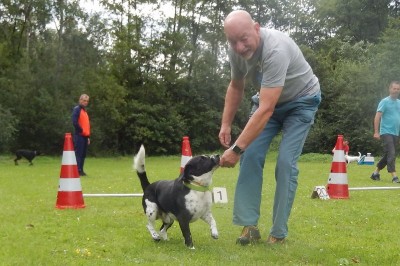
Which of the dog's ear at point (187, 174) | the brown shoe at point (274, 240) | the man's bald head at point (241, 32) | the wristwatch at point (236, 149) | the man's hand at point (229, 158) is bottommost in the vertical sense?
the brown shoe at point (274, 240)

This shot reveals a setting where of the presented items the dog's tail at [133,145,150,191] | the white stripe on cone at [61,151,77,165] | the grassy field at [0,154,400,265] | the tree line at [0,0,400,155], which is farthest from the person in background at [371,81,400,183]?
the tree line at [0,0,400,155]

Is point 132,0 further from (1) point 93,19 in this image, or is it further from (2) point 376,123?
(2) point 376,123

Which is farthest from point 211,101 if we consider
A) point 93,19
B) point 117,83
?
point 93,19

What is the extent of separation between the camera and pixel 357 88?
28.3 metres

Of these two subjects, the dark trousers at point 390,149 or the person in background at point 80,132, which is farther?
the person in background at point 80,132

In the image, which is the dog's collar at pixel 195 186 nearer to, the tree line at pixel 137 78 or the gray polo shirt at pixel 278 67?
the gray polo shirt at pixel 278 67

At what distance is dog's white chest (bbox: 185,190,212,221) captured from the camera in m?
4.51

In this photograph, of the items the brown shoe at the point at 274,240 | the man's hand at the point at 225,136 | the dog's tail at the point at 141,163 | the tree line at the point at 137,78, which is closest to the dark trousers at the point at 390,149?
the man's hand at the point at 225,136

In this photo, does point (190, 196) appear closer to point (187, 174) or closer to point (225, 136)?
point (187, 174)

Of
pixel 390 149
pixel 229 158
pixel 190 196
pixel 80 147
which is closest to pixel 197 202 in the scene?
pixel 190 196

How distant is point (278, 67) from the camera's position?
4.23 metres

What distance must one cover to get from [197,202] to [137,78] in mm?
26719

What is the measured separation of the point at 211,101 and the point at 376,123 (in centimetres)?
2201

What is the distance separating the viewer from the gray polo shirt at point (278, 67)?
4238 mm
